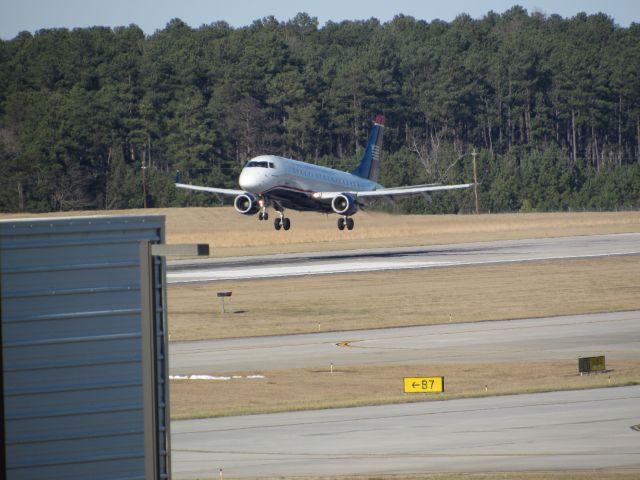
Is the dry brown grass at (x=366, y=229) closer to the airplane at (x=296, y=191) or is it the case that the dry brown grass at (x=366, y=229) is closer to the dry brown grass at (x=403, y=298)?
the airplane at (x=296, y=191)

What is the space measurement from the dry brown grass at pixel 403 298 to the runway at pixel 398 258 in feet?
12.9

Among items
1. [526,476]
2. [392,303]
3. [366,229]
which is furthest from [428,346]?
[366,229]

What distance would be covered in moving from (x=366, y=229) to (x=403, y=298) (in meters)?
55.0

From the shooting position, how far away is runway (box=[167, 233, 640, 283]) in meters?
81.8

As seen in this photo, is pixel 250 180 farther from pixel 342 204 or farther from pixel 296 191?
pixel 342 204

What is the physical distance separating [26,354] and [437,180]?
166447mm

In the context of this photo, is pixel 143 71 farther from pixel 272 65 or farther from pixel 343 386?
pixel 343 386

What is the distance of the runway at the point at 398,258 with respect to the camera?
8175 centimetres

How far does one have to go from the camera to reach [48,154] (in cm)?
16588

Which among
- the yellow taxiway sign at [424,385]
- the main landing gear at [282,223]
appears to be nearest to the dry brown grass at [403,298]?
the main landing gear at [282,223]

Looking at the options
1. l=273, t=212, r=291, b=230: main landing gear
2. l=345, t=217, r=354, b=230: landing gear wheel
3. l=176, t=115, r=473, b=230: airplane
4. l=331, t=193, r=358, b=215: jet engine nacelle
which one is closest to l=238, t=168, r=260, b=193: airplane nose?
l=176, t=115, r=473, b=230: airplane

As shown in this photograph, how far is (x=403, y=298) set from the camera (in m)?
65.8

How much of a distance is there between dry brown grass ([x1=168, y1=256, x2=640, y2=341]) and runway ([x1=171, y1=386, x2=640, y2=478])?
22028 millimetres

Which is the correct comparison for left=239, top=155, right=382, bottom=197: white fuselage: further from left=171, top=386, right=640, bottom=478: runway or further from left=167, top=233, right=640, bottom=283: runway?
left=171, top=386, right=640, bottom=478: runway
